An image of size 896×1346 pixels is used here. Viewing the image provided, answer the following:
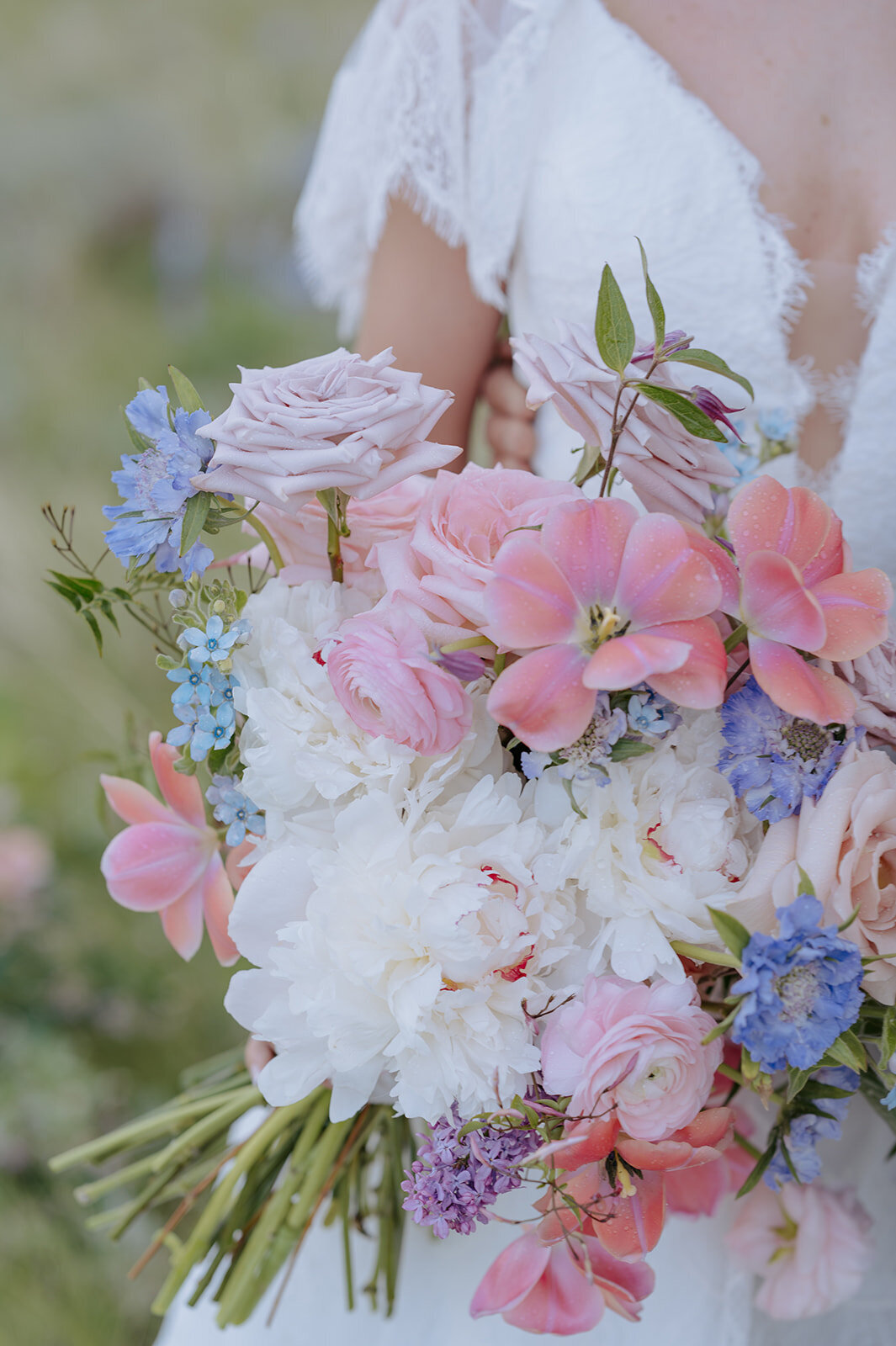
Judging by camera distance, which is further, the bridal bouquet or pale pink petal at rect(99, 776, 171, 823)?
pale pink petal at rect(99, 776, 171, 823)

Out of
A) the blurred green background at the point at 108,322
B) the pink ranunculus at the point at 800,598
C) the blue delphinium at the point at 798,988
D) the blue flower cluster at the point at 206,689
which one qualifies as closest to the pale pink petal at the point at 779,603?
the pink ranunculus at the point at 800,598

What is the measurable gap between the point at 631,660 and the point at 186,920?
328 mm

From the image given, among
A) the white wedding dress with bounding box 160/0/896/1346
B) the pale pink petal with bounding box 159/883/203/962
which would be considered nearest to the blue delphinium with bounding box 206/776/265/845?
the pale pink petal with bounding box 159/883/203/962

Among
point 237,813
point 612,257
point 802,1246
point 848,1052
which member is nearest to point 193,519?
point 237,813

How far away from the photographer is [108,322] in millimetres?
2625

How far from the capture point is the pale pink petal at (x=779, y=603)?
41cm

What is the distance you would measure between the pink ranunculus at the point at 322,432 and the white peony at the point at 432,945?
0.44 ft

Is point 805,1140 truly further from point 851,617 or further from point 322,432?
point 322,432

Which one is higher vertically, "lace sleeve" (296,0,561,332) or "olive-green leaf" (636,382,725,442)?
"lace sleeve" (296,0,561,332)

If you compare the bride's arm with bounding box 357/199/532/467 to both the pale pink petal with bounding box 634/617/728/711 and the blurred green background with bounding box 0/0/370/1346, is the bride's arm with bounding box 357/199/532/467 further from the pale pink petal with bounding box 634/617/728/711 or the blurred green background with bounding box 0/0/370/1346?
the blurred green background with bounding box 0/0/370/1346

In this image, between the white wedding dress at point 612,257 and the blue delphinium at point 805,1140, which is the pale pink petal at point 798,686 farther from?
the white wedding dress at point 612,257

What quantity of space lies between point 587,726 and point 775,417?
376 mm

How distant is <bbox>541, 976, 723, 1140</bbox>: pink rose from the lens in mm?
421

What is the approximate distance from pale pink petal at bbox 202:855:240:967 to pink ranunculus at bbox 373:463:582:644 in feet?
0.70
